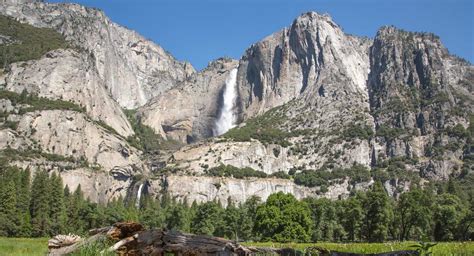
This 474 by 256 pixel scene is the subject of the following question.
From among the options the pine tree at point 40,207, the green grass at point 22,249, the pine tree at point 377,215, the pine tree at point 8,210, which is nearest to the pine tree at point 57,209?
the pine tree at point 40,207

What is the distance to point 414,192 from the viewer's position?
94.4 meters

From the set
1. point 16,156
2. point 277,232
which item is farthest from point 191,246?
point 16,156

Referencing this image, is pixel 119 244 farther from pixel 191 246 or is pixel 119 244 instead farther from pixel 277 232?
pixel 277 232

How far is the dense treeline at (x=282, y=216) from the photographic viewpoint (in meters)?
88.2

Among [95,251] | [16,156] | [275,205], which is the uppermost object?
[16,156]

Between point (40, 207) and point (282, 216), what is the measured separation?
61.0 m

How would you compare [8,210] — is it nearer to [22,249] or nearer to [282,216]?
[282,216]

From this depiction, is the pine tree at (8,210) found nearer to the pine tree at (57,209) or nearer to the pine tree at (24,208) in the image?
the pine tree at (24,208)

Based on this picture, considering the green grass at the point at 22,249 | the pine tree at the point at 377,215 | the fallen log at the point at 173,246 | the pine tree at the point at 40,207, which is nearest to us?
the fallen log at the point at 173,246

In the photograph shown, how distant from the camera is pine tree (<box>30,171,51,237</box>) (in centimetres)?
10819

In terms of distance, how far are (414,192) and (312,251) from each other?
88378 millimetres

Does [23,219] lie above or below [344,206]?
below

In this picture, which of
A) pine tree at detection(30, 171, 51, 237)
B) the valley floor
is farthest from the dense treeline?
the valley floor

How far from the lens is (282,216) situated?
89000 mm
